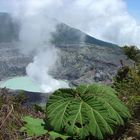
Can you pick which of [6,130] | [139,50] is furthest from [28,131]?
[139,50]

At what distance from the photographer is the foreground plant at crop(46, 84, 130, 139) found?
348 centimetres

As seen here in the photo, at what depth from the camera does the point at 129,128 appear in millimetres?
4027

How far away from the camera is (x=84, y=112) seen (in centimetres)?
357

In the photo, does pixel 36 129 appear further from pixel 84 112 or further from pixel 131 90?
pixel 131 90

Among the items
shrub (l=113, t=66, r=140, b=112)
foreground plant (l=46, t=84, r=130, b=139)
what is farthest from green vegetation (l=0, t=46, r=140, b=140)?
shrub (l=113, t=66, r=140, b=112)

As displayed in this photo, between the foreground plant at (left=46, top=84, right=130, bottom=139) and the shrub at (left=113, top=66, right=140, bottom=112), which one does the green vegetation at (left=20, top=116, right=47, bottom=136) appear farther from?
the shrub at (left=113, top=66, right=140, bottom=112)

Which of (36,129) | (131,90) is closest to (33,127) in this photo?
(36,129)

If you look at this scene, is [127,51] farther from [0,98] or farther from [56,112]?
[56,112]

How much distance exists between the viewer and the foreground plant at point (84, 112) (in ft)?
11.4

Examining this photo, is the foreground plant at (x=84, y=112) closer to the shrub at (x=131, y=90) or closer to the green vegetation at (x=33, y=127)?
the green vegetation at (x=33, y=127)

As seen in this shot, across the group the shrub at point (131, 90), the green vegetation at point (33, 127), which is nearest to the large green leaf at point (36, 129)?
the green vegetation at point (33, 127)

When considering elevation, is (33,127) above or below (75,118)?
below

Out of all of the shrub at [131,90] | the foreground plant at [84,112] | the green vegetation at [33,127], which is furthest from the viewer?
the shrub at [131,90]

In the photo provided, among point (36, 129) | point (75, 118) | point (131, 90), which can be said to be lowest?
point (36, 129)
